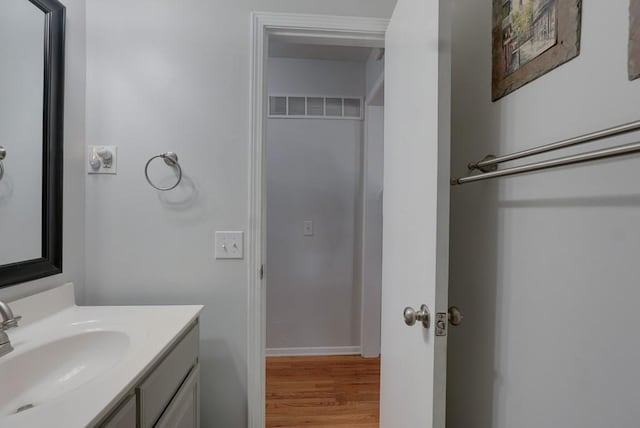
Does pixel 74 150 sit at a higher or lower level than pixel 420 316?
higher

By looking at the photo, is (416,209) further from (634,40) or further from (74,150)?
(74,150)

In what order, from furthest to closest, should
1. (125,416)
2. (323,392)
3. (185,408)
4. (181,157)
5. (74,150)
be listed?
(323,392)
(181,157)
(74,150)
(185,408)
(125,416)

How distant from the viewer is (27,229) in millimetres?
1014

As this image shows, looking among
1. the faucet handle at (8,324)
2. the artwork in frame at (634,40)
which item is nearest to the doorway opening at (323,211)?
the faucet handle at (8,324)

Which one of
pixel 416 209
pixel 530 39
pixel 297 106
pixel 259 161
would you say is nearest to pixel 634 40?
pixel 530 39

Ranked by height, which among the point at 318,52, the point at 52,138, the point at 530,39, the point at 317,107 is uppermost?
the point at 318,52

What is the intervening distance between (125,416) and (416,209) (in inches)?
37.3

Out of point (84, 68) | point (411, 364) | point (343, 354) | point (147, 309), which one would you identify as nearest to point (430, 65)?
point (411, 364)

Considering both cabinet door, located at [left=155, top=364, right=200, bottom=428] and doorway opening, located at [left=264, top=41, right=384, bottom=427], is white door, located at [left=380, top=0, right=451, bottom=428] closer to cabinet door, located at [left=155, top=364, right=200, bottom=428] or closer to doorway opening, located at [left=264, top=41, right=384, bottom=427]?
cabinet door, located at [left=155, top=364, right=200, bottom=428]

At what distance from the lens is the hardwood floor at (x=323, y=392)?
173 cm

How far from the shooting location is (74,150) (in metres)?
1.24

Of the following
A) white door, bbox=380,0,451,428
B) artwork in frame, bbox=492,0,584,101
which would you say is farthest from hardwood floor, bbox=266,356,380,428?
artwork in frame, bbox=492,0,584,101

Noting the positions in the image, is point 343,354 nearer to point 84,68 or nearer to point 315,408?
point 315,408

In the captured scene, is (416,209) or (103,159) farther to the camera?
(103,159)
